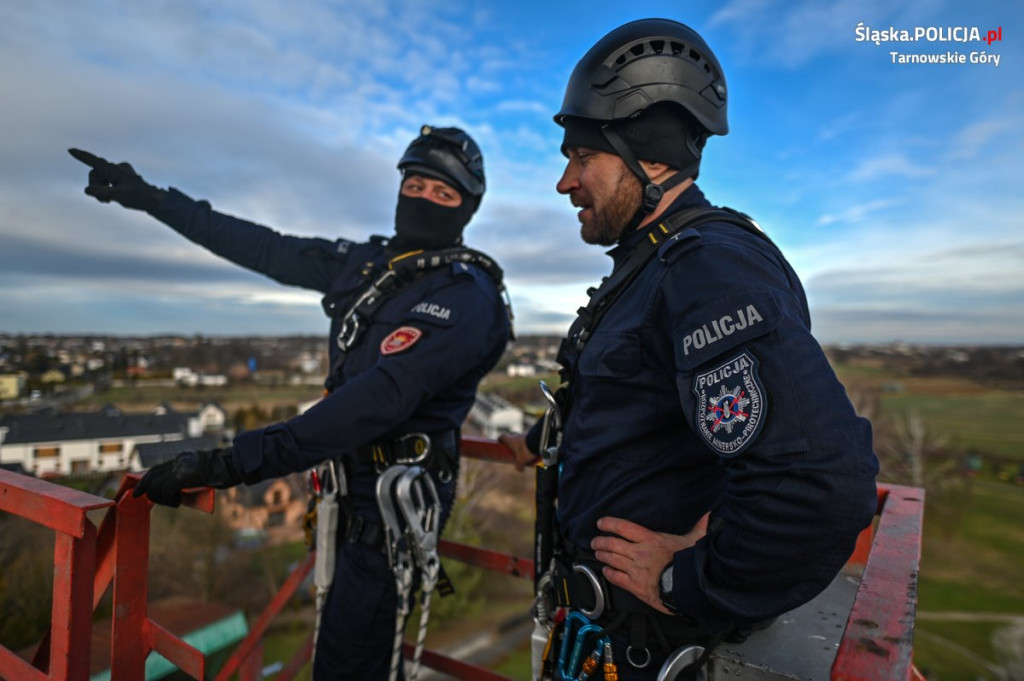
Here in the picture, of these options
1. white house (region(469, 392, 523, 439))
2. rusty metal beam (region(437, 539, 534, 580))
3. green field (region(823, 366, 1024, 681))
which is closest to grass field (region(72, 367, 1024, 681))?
green field (region(823, 366, 1024, 681))

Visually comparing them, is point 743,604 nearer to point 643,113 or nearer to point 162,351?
point 643,113

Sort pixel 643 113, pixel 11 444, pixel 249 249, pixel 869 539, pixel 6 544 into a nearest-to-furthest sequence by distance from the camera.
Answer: pixel 643 113 < pixel 869 539 < pixel 249 249 < pixel 6 544 < pixel 11 444

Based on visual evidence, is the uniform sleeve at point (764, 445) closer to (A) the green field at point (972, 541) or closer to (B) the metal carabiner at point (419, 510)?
(B) the metal carabiner at point (419, 510)

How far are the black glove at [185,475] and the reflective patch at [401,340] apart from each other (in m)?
0.79

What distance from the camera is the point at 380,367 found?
264 centimetres

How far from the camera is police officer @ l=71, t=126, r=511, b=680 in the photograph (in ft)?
8.15

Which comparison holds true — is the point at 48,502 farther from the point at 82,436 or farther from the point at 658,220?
the point at 82,436

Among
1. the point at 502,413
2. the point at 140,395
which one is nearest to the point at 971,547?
the point at 502,413

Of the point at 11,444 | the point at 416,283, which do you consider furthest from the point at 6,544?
the point at 416,283

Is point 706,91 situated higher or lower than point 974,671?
higher

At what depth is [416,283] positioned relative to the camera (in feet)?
10.2

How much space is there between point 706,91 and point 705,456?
4.02 feet

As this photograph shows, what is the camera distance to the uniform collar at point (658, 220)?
1918 millimetres

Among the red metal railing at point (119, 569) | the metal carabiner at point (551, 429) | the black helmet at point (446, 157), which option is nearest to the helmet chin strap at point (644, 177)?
the metal carabiner at point (551, 429)
